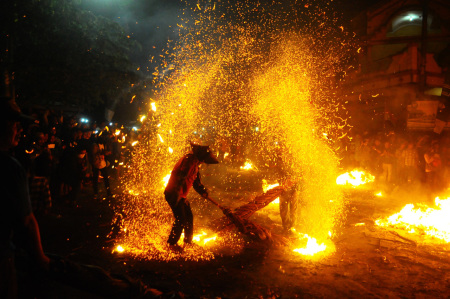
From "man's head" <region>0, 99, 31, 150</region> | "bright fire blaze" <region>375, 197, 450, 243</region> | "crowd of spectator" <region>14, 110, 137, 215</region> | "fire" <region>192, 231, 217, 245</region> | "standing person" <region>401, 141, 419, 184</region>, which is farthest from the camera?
"standing person" <region>401, 141, 419, 184</region>

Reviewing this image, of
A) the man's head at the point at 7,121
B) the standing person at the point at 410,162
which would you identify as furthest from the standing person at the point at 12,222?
the standing person at the point at 410,162

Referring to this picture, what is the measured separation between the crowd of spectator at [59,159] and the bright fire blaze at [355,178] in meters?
9.30

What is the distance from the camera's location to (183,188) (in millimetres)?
5469

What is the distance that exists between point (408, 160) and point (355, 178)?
2.42 metres

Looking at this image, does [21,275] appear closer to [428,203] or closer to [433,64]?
[428,203]

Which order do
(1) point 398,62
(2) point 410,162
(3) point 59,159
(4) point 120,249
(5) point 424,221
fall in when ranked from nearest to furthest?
(4) point 120,249 → (5) point 424,221 → (3) point 59,159 → (2) point 410,162 → (1) point 398,62

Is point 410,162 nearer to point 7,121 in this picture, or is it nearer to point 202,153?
point 202,153

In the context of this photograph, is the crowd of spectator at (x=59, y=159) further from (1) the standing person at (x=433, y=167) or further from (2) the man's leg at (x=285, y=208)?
(1) the standing person at (x=433, y=167)

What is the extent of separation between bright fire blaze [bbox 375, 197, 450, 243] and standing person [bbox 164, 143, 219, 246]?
4.71 meters

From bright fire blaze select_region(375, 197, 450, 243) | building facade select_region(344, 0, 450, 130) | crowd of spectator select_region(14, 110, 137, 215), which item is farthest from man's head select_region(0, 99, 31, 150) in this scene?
building facade select_region(344, 0, 450, 130)

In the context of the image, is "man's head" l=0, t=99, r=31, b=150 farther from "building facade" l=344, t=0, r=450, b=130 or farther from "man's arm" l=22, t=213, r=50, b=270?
"building facade" l=344, t=0, r=450, b=130

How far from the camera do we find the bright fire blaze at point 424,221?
21.6 feet

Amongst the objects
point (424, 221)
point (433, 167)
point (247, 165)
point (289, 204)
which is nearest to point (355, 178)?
point (433, 167)

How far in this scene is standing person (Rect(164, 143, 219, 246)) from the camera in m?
5.41
